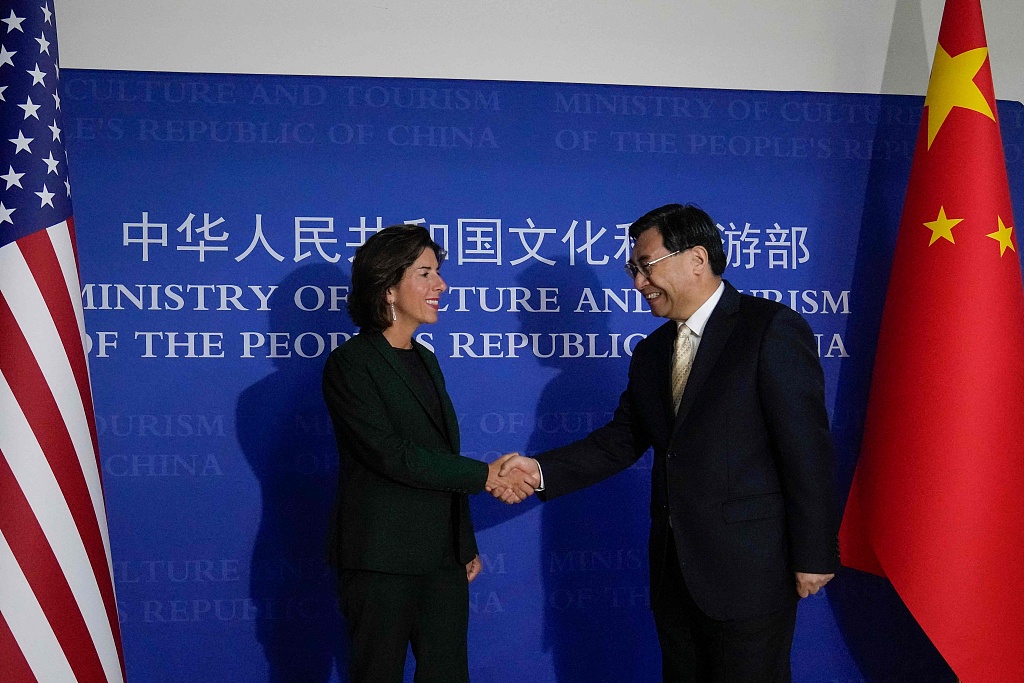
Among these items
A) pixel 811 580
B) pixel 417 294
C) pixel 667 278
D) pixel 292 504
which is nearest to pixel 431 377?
pixel 417 294

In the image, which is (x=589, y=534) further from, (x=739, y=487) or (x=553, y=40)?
(x=553, y=40)

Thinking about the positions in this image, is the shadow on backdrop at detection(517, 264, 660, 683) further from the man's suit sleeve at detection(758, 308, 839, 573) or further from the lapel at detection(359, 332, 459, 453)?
the man's suit sleeve at detection(758, 308, 839, 573)

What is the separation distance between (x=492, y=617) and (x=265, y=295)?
1.34m

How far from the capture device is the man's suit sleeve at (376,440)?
6.92 feet

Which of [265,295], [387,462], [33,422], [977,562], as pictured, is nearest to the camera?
[33,422]

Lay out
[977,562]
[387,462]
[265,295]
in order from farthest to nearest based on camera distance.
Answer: [265,295], [977,562], [387,462]

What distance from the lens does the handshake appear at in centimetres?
246

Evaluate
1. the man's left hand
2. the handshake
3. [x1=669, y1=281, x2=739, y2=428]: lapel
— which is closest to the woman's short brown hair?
the handshake

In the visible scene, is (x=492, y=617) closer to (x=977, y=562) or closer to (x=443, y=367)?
(x=443, y=367)

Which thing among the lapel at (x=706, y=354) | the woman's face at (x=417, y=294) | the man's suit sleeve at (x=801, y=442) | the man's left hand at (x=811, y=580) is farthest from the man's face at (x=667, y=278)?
the man's left hand at (x=811, y=580)

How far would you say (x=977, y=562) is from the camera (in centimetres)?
251

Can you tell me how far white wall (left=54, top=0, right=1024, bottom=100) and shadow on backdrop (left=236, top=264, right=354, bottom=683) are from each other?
793 millimetres

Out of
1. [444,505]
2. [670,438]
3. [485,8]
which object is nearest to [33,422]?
[444,505]

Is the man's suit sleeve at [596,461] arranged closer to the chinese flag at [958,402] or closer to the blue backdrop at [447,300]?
Answer: the blue backdrop at [447,300]
